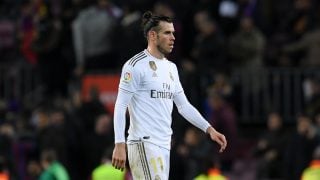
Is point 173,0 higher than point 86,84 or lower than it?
higher

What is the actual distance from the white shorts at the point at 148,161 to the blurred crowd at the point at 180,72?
557 centimetres

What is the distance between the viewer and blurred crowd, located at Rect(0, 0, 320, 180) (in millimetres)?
18047

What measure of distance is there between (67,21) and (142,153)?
10.3 meters

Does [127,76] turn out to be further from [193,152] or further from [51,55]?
[51,55]

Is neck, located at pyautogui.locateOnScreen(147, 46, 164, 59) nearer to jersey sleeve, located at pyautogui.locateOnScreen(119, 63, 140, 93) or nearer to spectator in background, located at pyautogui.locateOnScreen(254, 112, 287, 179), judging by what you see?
jersey sleeve, located at pyautogui.locateOnScreen(119, 63, 140, 93)

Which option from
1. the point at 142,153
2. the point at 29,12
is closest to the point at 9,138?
the point at 29,12

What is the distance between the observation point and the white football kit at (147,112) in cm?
1073

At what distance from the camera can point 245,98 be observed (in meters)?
19.9

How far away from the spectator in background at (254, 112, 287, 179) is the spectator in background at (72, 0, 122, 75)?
3056mm

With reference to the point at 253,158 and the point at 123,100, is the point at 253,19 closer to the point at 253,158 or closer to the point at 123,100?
the point at 253,158

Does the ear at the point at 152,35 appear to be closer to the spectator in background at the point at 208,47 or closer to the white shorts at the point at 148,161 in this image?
the white shorts at the point at 148,161

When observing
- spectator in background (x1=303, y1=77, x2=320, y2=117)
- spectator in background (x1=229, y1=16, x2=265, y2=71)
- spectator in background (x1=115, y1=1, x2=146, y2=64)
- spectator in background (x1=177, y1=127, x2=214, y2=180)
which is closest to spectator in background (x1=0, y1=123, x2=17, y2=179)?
spectator in background (x1=115, y1=1, x2=146, y2=64)

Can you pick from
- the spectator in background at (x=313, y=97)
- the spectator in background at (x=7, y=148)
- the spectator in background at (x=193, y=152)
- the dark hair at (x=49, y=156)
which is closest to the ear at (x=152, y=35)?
the dark hair at (x=49, y=156)

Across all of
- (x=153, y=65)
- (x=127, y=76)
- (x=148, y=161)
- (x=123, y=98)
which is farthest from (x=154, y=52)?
(x=148, y=161)
